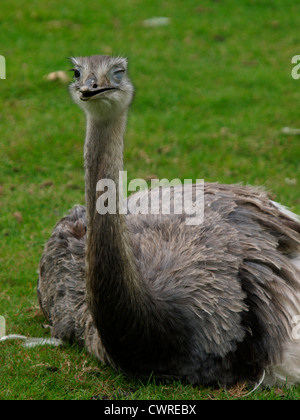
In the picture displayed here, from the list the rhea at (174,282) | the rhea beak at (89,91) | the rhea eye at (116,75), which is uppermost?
the rhea eye at (116,75)

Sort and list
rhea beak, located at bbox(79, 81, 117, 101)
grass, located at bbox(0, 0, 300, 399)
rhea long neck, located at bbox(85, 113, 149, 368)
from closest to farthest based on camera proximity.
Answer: rhea beak, located at bbox(79, 81, 117, 101), rhea long neck, located at bbox(85, 113, 149, 368), grass, located at bbox(0, 0, 300, 399)

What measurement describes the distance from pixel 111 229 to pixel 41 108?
6.72m

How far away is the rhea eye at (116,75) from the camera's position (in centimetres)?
469

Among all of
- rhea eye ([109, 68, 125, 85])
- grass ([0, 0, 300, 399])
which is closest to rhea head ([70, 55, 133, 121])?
rhea eye ([109, 68, 125, 85])

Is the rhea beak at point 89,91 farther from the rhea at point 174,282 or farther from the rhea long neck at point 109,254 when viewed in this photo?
the rhea long neck at point 109,254

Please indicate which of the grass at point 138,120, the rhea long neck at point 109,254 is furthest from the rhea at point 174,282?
the grass at point 138,120

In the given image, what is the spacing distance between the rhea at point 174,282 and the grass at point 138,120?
0.18 metres

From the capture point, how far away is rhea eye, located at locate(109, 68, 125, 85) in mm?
4688

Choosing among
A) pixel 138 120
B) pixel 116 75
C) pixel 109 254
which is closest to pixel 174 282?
pixel 109 254

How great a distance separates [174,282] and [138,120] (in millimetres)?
5877

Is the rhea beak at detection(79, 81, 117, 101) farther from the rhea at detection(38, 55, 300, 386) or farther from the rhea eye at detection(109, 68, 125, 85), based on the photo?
the rhea eye at detection(109, 68, 125, 85)

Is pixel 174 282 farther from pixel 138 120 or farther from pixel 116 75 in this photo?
pixel 138 120

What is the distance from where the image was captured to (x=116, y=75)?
15.5ft
